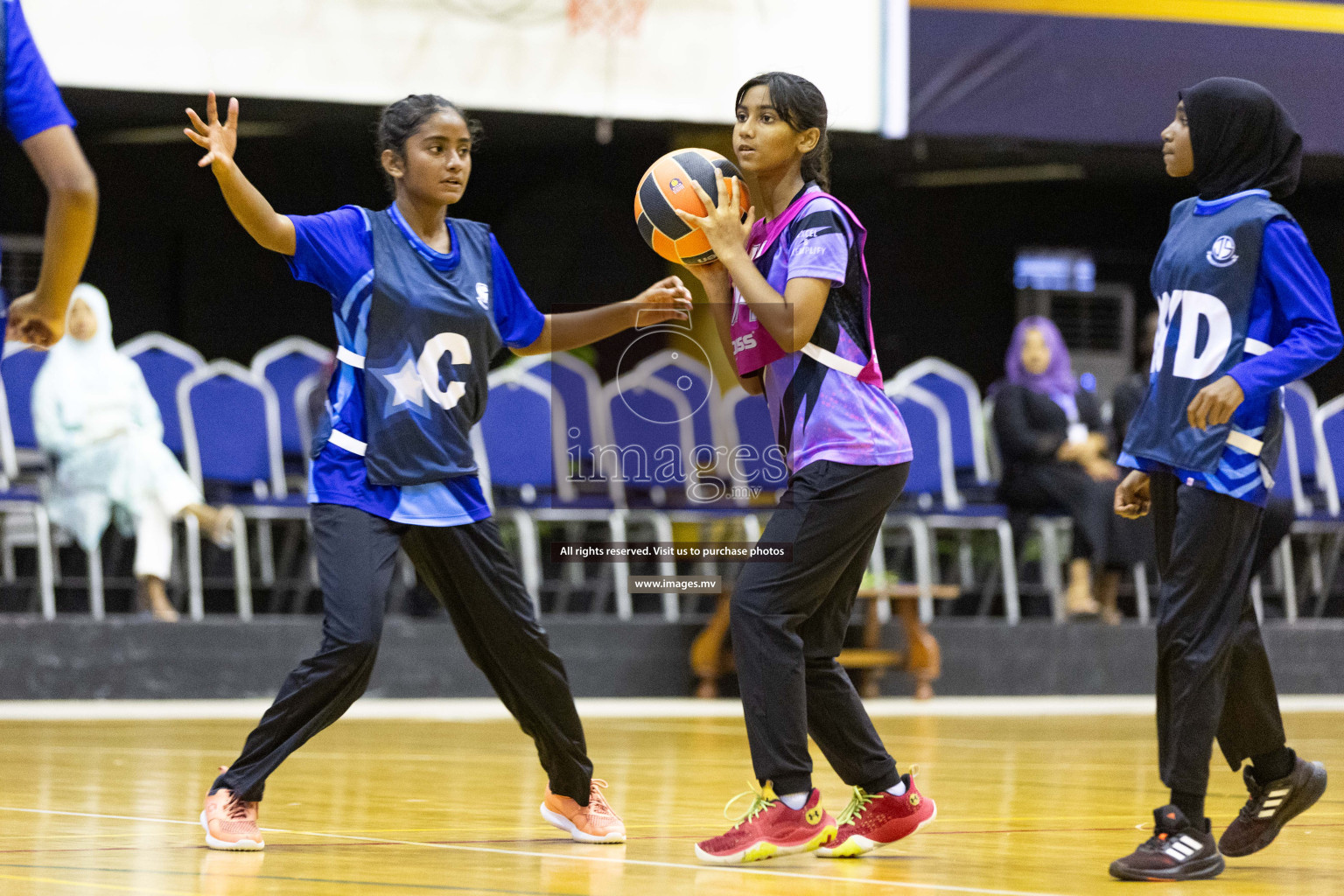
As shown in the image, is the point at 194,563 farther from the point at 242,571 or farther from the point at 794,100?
the point at 794,100

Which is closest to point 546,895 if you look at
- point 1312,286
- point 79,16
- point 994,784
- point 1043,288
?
point 1312,286

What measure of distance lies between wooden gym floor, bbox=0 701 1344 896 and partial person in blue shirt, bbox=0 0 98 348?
3.79ft

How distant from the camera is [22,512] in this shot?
957cm

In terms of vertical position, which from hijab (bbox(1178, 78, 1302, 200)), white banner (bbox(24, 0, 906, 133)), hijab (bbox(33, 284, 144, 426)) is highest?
white banner (bbox(24, 0, 906, 133))

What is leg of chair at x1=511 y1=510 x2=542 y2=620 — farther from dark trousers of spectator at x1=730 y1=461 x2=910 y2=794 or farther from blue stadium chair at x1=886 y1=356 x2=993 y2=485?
dark trousers of spectator at x1=730 y1=461 x2=910 y2=794

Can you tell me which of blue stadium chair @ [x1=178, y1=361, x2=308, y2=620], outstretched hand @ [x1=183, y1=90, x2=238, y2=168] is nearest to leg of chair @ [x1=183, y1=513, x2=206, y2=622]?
blue stadium chair @ [x1=178, y1=361, x2=308, y2=620]

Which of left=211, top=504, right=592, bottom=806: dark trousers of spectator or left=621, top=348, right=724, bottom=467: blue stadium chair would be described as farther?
left=621, top=348, right=724, bottom=467: blue stadium chair

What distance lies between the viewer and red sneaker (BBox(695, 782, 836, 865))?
4020 millimetres

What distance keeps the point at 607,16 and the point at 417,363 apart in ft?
19.6

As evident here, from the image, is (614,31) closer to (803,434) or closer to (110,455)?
(110,455)

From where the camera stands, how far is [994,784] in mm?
6051

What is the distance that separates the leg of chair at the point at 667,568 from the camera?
9.99m

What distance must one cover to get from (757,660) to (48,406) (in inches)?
235

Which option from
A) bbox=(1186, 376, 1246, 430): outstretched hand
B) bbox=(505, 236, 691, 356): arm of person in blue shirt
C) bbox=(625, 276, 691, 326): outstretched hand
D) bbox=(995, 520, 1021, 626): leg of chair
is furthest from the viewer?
bbox=(995, 520, 1021, 626): leg of chair
